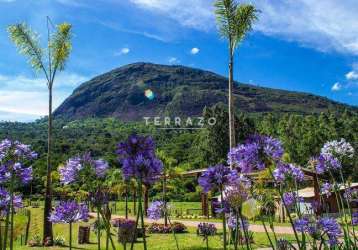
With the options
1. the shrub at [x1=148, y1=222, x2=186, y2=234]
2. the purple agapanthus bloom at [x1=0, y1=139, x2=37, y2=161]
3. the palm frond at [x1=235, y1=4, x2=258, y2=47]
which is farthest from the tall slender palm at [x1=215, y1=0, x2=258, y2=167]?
the purple agapanthus bloom at [x1=0, y1=139, x2=37, y2=161]

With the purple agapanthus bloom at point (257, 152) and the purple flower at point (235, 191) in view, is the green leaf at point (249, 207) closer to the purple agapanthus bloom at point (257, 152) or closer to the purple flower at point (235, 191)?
the purple flower at point (235, 191)

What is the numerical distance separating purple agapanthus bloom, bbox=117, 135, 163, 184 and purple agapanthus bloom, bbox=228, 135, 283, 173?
686 millimetres

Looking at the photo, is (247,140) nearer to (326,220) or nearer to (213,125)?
(326,220)

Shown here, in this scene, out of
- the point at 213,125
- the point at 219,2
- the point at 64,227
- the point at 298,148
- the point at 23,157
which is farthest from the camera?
the point at 213,125

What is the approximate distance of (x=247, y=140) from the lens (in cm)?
353

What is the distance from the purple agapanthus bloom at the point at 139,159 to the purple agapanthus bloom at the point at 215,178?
519mm

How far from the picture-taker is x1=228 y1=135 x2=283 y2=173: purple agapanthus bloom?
3.47m

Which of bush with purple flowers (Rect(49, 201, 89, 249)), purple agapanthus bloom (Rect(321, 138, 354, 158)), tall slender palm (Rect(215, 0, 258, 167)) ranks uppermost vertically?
tall slender palm (Rect(215, 0, 258, 167))

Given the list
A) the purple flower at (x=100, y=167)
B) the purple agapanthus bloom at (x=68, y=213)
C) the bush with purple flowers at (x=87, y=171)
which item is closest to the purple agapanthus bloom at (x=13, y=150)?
the purple agapanthus bloom at (x=68, y=213)

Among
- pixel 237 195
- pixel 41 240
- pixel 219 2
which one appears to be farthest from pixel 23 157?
pixel 41 240

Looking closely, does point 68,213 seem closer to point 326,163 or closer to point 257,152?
point 257,152

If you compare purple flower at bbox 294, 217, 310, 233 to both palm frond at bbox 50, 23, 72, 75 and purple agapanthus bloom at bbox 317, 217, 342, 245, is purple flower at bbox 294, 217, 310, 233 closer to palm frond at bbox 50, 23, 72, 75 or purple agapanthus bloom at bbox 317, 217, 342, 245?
purple agapanthus bloom at bbox 317, 217, 342, 245

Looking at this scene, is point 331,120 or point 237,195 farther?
point 331,120

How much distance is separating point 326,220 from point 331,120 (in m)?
62.2
